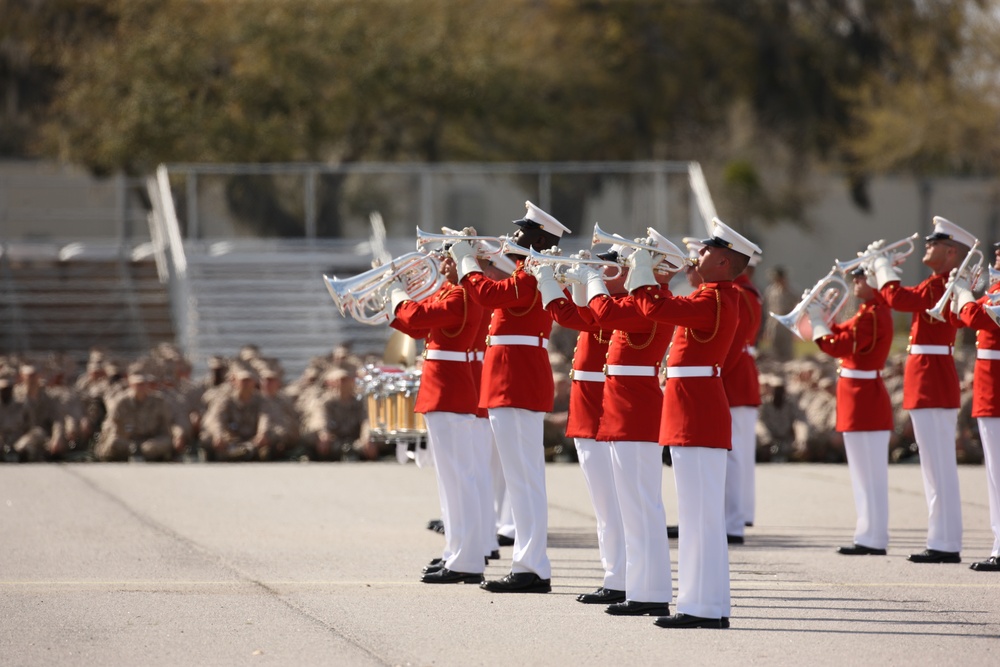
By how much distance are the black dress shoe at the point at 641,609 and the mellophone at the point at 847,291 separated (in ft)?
6.28

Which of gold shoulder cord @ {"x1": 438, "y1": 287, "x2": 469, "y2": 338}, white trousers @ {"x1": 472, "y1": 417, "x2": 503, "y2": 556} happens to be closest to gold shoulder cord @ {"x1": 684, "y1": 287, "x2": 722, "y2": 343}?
gold shoulder cord @ {"x1": 438, "y1": 287, "x2": 469, "y2": 338}

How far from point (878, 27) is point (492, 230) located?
14.4 m

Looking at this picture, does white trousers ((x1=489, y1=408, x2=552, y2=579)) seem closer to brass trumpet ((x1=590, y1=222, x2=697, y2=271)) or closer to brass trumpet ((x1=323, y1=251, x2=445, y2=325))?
brass trumpet ((x1=323, y1=251, x2=445, y2=325))

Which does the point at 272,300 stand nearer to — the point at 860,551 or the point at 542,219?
the point at 860,551

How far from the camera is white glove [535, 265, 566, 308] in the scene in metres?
7.94

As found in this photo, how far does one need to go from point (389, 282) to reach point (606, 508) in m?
1.88

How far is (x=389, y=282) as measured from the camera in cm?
924

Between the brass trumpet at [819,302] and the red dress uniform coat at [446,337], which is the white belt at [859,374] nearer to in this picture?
the brass trumpet at [819,302]

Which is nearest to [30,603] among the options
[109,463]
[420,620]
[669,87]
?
[420,620]

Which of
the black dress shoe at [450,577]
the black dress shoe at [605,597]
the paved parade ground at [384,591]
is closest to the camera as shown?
the paved parade ground at [384,591]

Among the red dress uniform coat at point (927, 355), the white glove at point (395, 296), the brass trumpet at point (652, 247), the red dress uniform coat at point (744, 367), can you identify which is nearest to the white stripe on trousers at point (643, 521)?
the brass trumpet at point (652, 247)

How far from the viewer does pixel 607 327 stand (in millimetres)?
7805

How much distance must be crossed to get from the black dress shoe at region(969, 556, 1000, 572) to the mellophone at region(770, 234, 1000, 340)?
1418 millimetres

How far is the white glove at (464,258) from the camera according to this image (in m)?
8.62
